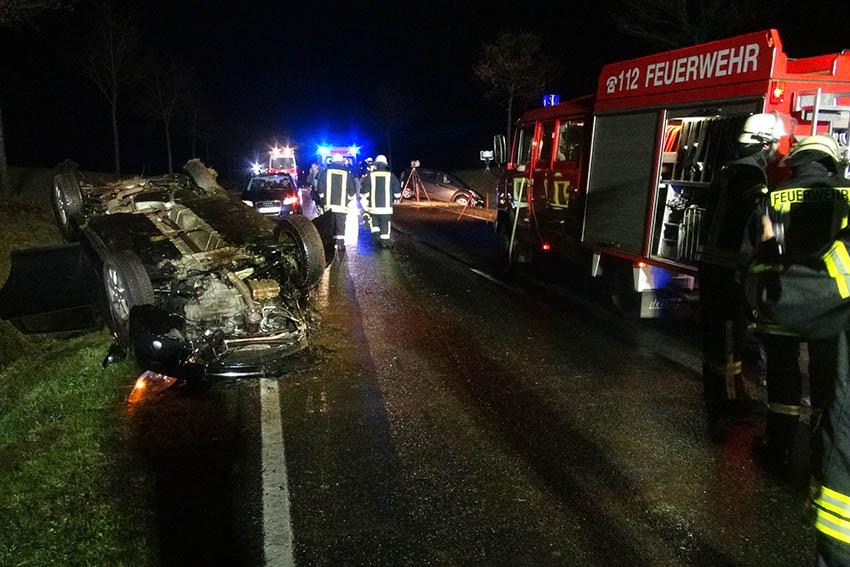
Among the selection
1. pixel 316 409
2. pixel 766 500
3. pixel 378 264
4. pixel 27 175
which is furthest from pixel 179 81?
pixel 766 500

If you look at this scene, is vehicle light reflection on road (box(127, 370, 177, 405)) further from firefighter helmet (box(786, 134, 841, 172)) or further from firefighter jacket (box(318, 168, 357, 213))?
firefighter jacket (box(318, 168, 357, 213))

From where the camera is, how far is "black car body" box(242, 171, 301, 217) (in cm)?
1398

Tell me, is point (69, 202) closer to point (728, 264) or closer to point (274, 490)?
point (274, 490)

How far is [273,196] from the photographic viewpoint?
14.1 meters

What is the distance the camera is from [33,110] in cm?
5334

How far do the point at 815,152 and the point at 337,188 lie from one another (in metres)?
9.07

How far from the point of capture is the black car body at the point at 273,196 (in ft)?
45.9

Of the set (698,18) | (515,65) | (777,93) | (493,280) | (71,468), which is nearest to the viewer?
(71,468)

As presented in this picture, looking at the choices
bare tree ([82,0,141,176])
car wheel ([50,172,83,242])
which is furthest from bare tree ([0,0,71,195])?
bare tree ([82,0,141,176])

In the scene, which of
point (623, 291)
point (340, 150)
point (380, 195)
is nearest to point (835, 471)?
point (623, 291)

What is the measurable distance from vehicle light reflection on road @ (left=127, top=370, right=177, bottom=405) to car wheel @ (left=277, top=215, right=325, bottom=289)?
162 cm

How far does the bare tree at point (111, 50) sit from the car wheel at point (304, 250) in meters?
20.0

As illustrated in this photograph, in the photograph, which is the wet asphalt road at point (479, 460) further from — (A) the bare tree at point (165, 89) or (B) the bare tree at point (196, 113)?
(B) the bare tree at point (196, 113)

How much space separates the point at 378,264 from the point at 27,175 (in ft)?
55.9
